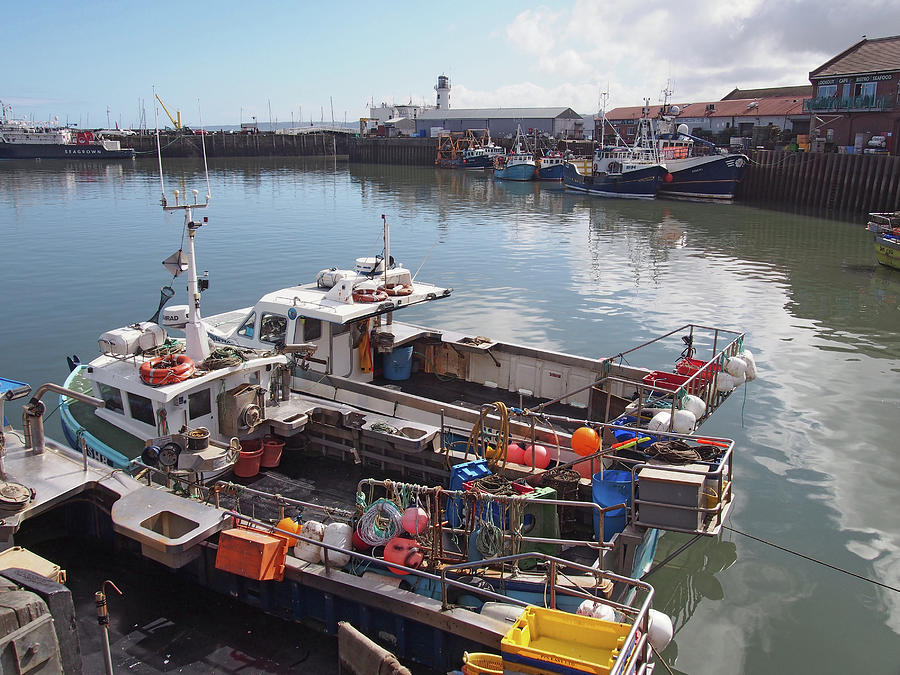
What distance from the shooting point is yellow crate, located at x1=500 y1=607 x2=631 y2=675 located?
569cm

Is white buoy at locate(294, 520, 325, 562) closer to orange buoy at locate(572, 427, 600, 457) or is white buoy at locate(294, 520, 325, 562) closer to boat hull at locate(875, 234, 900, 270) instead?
orange buoy at locate(572, 427, 600, 457)

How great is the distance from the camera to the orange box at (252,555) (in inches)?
315

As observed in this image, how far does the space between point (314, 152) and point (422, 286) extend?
106314 millimetres

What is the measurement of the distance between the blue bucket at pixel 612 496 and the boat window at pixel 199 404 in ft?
19.0

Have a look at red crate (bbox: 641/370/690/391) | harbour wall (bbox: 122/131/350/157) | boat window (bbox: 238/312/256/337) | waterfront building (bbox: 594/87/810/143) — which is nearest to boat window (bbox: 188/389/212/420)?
boat window (bbox: 238/312/256/337)

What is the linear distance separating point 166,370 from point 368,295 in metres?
4.05

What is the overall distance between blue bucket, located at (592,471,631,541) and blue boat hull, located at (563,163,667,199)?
55.2 metres

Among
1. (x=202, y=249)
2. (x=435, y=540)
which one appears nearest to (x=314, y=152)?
(x=202, y=249)

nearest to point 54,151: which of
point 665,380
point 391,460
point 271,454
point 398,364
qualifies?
point 398,364

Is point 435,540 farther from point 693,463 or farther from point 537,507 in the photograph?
point 693,463

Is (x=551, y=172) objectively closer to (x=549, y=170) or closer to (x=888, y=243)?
(x=549, y=170)

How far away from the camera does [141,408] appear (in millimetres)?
10461

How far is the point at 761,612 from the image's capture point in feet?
32.4

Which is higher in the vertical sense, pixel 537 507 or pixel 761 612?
pixel 537 507
